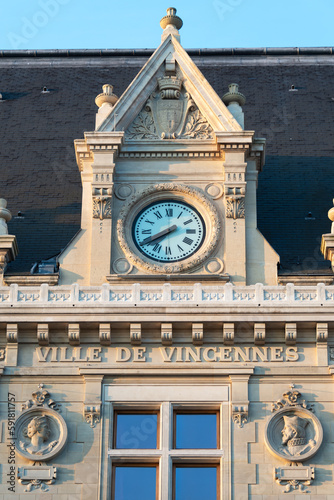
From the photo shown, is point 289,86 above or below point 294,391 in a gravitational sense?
above

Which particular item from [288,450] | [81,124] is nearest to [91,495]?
[288,450]

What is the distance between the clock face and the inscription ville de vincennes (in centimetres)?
262

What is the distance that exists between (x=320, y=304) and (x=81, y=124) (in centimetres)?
1186

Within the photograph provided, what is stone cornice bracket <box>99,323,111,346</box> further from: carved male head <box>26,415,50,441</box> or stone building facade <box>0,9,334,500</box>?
carved male head <box>26,415,50,441</box>

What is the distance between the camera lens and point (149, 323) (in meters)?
33.0

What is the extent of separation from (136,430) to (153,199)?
6.02 metres

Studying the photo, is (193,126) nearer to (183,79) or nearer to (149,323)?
(183,79)

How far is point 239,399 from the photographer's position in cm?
3259

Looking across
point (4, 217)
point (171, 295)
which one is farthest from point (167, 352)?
point (4, 217)

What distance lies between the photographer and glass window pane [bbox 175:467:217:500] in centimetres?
3188

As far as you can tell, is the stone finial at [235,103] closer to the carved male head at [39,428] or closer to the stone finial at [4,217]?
the stone finial at [4,217]

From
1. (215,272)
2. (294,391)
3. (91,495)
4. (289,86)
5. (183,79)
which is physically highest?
(289,86)

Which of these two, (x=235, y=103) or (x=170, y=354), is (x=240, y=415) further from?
(x=235, y=103)

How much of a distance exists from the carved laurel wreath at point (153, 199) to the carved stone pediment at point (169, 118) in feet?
5.23
